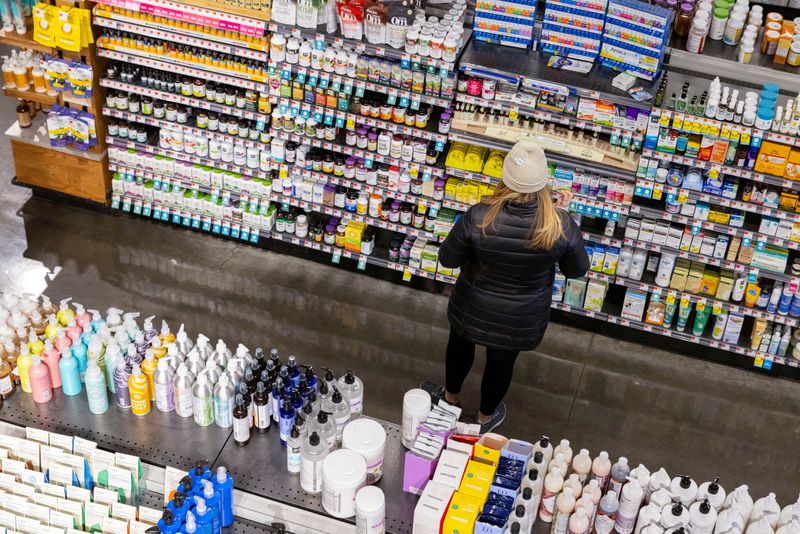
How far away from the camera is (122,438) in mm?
4902

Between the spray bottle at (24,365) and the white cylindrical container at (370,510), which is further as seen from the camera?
the spray bottle at (24,365)

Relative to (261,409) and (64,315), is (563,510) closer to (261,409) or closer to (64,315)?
(261,409)

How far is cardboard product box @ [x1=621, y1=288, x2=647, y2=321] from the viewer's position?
7.47 metres

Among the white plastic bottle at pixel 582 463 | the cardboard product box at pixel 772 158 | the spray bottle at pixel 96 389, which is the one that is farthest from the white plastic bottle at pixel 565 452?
the cardboard product box at pixel 772 158

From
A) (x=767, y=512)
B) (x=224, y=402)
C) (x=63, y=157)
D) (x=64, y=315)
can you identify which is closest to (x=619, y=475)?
(x=767, y=512)

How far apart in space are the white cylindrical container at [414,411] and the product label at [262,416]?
25.4 inches

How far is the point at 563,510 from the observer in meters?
A: 4.48

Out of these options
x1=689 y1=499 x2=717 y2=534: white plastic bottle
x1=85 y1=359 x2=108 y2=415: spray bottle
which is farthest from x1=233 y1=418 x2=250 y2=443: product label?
x1=689 y1=499 x2=717 y2=534: white plastic bottle

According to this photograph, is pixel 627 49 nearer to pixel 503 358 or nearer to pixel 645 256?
pixel 645 256

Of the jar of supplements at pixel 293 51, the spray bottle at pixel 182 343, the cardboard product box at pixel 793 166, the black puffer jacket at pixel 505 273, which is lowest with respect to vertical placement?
the spray bottle at pixel 182 343

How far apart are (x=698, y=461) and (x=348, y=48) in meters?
3.65

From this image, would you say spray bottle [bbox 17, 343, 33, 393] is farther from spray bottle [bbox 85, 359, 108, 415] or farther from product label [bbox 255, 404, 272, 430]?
product label [bbox 255, 404, 272, 430]

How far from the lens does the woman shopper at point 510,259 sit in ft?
17.2

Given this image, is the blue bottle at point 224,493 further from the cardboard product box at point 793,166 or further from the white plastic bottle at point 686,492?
the cardboard product box at point 793,166
